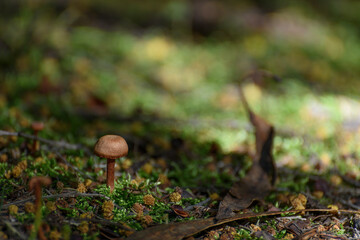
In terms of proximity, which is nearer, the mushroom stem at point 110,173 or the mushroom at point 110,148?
the mushroom at point 110,148

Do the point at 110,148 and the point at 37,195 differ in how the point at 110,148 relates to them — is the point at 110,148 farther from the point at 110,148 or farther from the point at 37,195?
the point at 37,195

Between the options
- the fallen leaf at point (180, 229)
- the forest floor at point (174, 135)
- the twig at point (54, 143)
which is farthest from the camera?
the twig at point (54, 143)

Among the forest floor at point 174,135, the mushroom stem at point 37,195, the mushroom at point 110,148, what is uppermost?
the mushroom at point 110,148

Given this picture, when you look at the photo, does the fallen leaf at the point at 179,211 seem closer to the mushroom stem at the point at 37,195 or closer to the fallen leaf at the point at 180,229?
the fallen leaf at the point at 180,229

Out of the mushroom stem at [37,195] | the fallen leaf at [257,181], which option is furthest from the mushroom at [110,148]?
the fallen leaf at [257,181]

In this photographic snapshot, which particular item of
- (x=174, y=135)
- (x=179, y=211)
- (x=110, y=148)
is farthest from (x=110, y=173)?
(x=174, y=135)

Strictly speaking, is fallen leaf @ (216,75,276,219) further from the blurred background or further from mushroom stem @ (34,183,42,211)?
mushroom stem @ (34,183,42,211)
